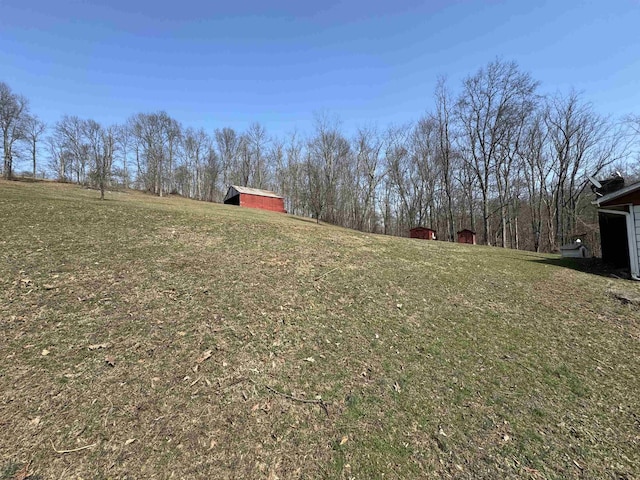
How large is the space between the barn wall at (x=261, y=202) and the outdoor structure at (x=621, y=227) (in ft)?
103

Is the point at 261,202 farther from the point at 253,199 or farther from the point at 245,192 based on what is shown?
the point at 245,192

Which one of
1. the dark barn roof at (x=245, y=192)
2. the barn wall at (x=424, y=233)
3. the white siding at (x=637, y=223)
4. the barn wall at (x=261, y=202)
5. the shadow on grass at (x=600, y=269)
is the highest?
the dark barn roof at (x=245, y=192)

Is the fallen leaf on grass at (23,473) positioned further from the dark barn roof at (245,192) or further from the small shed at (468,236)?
A: the dark barn roof at (245,192)

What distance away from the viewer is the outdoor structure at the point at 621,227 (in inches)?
355

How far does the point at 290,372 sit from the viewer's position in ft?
12.6

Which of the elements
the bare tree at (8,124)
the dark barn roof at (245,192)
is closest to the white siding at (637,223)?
the dark barn roof at (245,192)

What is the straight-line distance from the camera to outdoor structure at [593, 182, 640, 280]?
9.01m

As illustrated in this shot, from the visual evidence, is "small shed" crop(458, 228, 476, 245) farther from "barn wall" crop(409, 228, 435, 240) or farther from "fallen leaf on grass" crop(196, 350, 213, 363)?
"fallen leaf on grass" crop(196, 350, 213, 363)

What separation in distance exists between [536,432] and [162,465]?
12.9ft

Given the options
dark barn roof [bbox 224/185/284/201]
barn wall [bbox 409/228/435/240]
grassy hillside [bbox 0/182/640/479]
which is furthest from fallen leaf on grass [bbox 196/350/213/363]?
dark barn roof [bbox 224/185/284/201]

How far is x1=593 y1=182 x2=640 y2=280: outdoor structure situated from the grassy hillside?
3265 mm

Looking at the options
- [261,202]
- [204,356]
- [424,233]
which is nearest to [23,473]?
[204,356]

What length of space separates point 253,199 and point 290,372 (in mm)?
33708

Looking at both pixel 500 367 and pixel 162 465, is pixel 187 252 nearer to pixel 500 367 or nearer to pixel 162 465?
pixel 162 465
